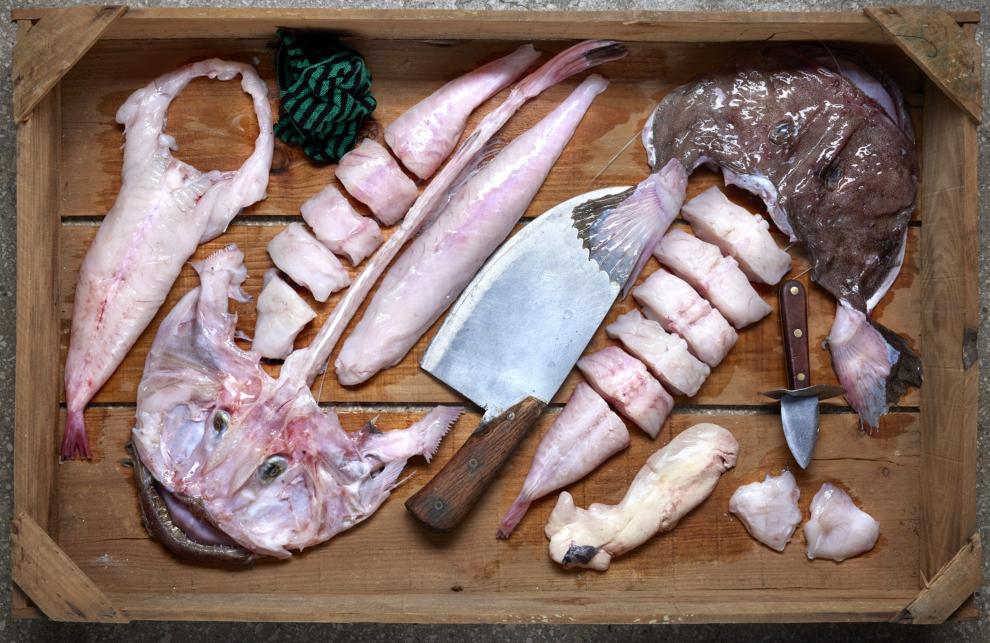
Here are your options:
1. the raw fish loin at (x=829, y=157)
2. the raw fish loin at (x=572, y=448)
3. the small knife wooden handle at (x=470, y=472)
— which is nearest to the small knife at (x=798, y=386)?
the raw fish loin at (x=829, y=157)

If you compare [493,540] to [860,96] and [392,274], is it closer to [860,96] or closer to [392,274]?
[392,274]

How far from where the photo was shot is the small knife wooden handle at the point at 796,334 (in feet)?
5.05

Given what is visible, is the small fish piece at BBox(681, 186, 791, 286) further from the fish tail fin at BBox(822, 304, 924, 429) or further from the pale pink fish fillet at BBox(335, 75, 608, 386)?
the pale pink fish fillet at BBox(335, 75, 608, 386)

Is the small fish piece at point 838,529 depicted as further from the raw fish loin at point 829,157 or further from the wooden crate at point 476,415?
the raw fish loin at point 829,157

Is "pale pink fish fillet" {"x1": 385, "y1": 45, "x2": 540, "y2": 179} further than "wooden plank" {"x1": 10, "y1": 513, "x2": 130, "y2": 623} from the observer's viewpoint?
Yes

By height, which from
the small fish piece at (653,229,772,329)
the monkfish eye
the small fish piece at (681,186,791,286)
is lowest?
the monkfish eye

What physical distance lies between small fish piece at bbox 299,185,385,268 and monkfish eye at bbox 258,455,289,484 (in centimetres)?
51

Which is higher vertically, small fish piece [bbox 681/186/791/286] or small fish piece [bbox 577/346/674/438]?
small fish piece [bbox 681/186/791/286]

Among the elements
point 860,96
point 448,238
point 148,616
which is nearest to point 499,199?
point 448,238

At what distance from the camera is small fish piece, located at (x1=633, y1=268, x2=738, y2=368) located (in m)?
1.54

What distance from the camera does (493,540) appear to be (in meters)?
1.57

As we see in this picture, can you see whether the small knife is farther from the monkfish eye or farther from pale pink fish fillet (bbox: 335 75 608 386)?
the monkfish eye

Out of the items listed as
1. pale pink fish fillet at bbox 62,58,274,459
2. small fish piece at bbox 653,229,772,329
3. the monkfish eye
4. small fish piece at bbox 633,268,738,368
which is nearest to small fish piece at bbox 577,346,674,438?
small fish piece at bbox 633,268,738,368

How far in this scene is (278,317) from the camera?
5.02 feet
